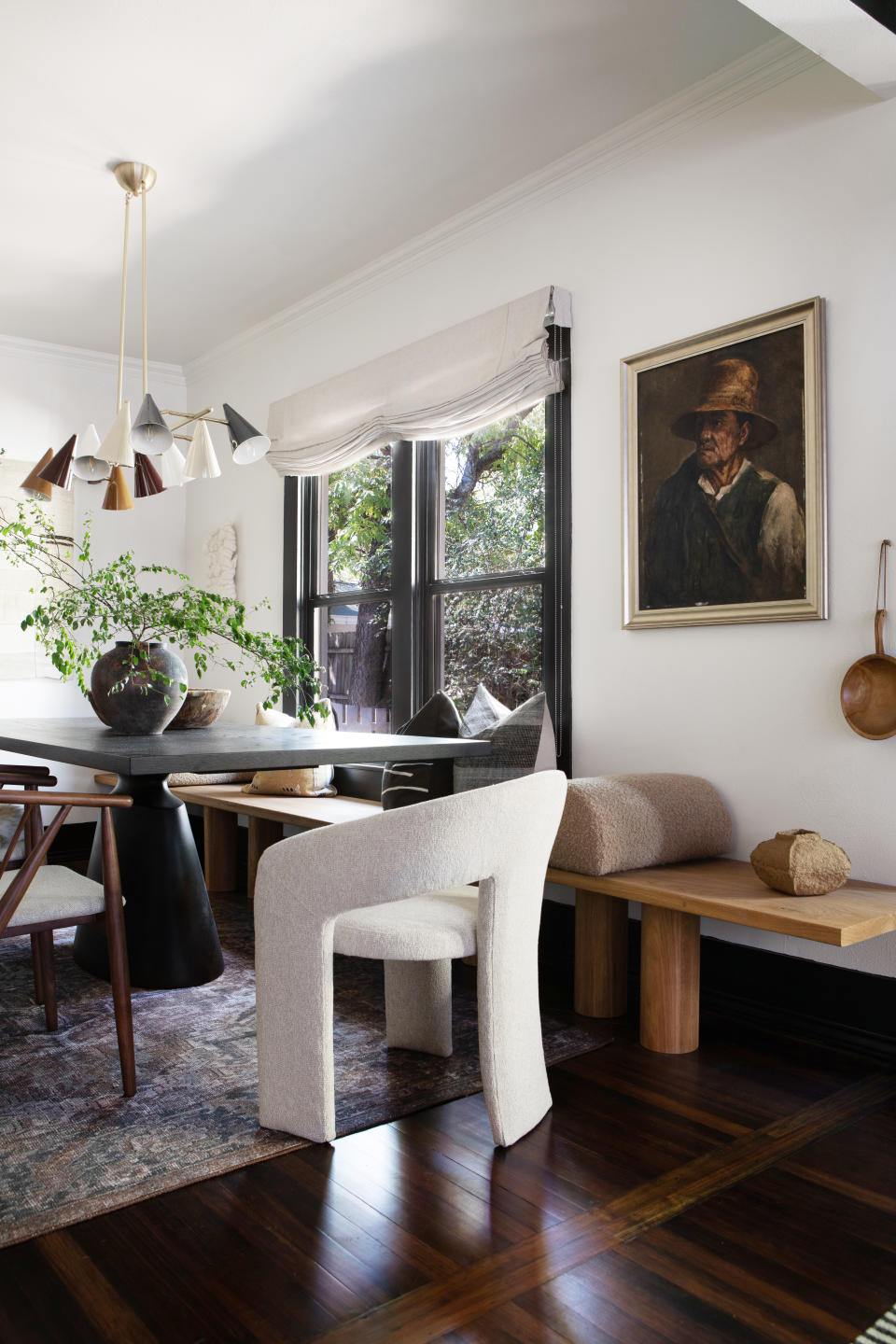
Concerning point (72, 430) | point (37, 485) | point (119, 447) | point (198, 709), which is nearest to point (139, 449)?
point (119, 447)

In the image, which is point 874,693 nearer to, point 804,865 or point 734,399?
point 804,865

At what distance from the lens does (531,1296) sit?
158 centimetres

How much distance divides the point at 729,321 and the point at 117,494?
8.00 ft

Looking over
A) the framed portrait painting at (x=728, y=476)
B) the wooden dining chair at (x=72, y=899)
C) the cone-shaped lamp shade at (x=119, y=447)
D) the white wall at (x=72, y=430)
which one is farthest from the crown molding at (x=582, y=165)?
the wooden dining chair at (x=72, y=899)

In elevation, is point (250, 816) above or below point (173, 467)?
below

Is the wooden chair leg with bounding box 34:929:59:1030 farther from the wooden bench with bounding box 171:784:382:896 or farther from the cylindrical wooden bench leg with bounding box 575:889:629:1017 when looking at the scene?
the cylindrical wooden bench leg with bounding box 575:889:629:1017

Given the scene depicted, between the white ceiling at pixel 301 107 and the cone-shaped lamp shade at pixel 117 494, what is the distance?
1.08 meters

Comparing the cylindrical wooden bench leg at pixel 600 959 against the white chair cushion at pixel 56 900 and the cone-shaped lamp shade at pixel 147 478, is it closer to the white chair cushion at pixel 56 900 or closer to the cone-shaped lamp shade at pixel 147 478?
the white chair cushion at pixel 56 900

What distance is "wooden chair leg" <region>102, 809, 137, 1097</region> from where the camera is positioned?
231 centimetres

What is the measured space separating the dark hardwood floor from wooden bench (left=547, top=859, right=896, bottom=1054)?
0.34m

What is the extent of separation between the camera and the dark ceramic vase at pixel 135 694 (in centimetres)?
295

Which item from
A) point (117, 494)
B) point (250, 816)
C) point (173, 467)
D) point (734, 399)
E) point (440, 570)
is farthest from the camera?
point (440, 570)

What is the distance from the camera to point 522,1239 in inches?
68.6

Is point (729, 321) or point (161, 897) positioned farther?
point (729, 321)
